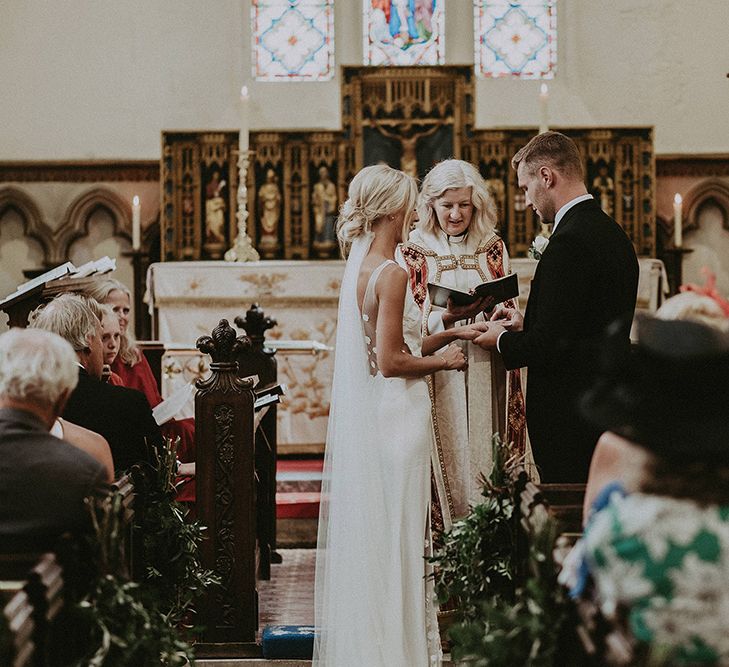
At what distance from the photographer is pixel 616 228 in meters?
4.26

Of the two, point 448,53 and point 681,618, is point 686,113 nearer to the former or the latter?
point 448,53

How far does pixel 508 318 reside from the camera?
4832 mm

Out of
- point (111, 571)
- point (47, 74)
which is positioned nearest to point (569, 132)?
point (47, 74)

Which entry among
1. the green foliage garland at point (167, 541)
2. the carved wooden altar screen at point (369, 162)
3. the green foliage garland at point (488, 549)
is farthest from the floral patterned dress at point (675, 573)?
the carved wooden altar screen at point (369, 162)

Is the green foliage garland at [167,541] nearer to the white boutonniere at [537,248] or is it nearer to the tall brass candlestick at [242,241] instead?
the white boutonniere at [537,248]

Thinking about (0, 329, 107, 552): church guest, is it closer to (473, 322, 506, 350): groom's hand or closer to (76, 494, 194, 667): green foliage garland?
(76, 494, 194, 667): green foliage garland

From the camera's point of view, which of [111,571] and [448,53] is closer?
[111,571]

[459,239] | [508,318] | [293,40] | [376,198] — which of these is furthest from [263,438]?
[293,40]

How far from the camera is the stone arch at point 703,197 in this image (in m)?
10.6

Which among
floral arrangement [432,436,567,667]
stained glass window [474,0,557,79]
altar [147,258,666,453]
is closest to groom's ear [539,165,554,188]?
floral arrangement [432,436,567,667]

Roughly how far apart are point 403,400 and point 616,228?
0.97 m

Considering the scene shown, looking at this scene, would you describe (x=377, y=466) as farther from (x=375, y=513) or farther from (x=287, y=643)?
(x=287, y=643)

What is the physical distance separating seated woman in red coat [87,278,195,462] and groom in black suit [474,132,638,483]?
177 centimetres

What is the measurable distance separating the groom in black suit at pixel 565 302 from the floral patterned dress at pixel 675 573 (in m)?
1.95
